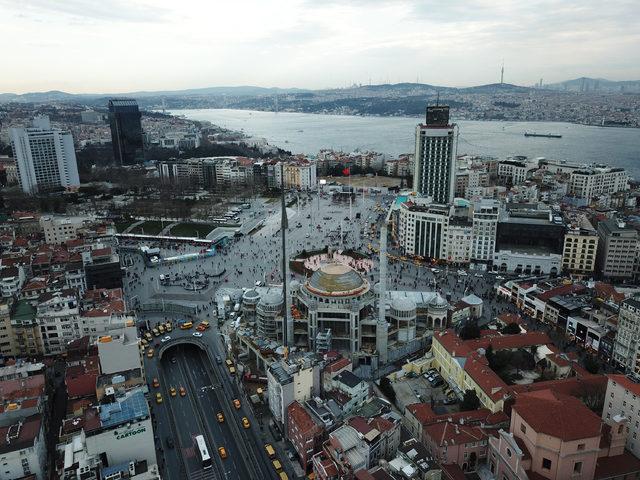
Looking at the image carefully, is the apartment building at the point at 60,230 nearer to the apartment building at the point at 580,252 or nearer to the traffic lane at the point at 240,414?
the traffic lane at the point at 240,414

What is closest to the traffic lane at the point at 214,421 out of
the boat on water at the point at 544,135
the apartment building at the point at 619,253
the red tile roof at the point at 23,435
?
the red tile roof at the point at 23,435

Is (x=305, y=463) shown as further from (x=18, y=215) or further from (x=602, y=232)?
(x=18, y=215)

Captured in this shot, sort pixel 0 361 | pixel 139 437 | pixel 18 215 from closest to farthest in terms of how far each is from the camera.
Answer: pixel 139 437, pixel 0 361, pixel 18 215

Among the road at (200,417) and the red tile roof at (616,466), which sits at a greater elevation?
the red tile roof at (616,466)

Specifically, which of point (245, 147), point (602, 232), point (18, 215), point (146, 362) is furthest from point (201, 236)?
point (245, 147)

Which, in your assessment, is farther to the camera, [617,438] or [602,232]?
[602,232]

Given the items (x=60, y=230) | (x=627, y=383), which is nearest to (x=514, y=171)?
(x=627, y=383)

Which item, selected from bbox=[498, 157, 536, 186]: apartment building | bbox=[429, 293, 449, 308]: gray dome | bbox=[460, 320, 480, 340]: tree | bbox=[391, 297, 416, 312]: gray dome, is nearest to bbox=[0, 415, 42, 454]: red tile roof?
bbox=[391, 297, 416, 312]: gray dome
